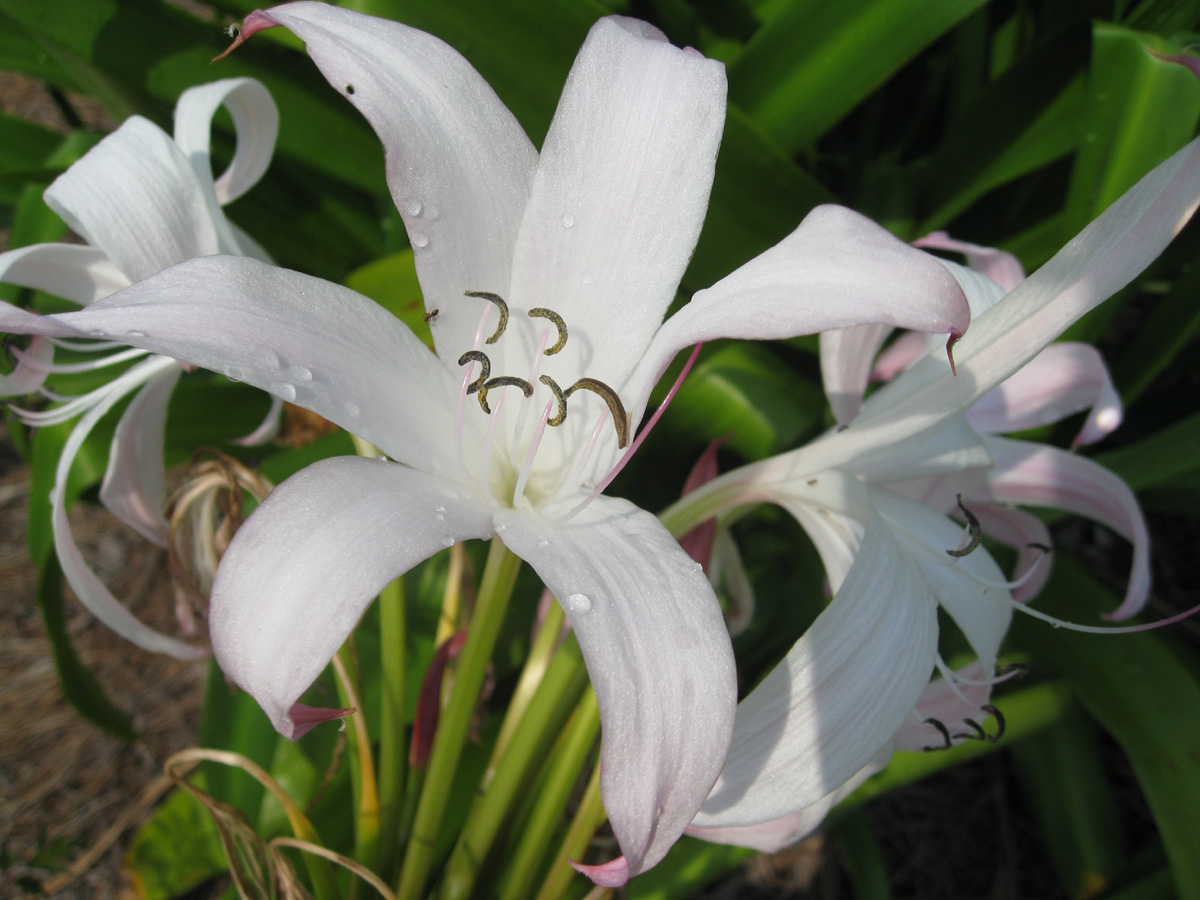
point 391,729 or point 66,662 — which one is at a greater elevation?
point 391,729

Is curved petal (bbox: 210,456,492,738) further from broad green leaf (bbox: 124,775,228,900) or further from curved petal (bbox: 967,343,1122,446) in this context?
broad green leaf (bbox: 124,775,228,900)

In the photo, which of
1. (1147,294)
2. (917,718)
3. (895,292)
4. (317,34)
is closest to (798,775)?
(917,718)

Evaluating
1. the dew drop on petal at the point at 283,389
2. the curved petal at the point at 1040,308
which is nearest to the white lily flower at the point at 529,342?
the dew drop on petal at the point at 283,389

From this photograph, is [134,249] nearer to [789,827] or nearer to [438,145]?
[438,145]

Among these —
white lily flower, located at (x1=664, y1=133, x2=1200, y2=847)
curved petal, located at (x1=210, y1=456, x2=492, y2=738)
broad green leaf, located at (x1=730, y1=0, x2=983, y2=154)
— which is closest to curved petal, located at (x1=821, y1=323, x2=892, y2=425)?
white lily flower, located at (x1=664, y1=133, x2=1200, y2=847)

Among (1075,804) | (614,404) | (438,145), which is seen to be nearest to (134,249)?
(438,145)
